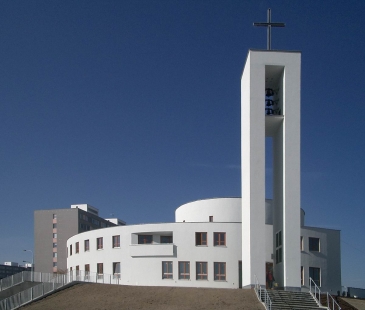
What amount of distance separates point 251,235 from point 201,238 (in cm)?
887

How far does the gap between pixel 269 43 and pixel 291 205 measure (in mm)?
10961

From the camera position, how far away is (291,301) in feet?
102

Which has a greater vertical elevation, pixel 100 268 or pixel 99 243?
pixel 99 243

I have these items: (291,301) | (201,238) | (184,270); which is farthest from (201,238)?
(291,301)

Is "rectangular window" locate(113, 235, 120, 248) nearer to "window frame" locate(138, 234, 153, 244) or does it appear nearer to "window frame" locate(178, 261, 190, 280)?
"window frame" locate(138, 234, 153, 244)

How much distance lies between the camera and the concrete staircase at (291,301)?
2984cm

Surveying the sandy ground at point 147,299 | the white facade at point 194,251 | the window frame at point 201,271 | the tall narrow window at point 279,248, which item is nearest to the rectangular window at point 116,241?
the white facade at point 194,251

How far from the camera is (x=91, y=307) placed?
99.8 ft

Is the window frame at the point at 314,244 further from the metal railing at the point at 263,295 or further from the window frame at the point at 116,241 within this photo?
the window frame at the point at 116,241

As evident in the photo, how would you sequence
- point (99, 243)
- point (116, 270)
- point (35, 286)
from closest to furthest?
point (35, 286)
point (116, 270)
point (99, 243)

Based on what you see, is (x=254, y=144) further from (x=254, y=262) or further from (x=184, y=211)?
(x=184, y=211)

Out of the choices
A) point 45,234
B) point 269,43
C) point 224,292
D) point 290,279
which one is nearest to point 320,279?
point 290,279

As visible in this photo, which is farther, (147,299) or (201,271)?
(201,271)

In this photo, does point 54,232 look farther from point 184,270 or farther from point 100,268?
point 184,270
